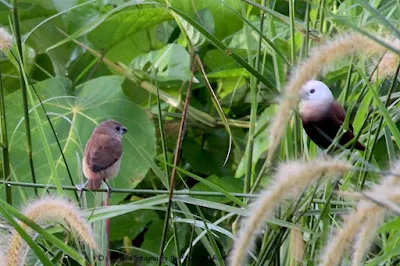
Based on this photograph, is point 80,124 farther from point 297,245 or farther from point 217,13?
point 297,245

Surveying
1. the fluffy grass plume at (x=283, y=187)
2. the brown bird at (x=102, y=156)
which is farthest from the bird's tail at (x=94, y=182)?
Answer: the fluffy grass plume at (x=283, y=187)

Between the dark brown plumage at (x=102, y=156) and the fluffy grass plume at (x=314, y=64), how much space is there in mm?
730

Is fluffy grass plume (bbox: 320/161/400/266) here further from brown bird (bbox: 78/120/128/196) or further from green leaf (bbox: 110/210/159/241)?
green leaf (bbox: 110/210/159/241)

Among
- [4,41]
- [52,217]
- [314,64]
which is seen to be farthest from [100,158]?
[314,64]

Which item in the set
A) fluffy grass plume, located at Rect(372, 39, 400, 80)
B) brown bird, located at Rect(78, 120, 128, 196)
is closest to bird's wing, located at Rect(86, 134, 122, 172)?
brown bird, located at Rect(78, 120, 128, 196)

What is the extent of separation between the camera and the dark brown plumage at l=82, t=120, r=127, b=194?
142cm

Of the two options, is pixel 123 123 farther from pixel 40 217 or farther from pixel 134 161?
pixel 40 217

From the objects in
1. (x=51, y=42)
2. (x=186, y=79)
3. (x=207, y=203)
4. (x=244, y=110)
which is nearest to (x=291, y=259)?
(x=207, y=203)

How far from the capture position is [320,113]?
3.86 ft

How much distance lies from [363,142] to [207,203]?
0.34 meters

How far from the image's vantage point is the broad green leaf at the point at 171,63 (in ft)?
5.75

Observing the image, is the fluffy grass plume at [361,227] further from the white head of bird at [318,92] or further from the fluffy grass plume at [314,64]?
the white head of bird at [318,92]

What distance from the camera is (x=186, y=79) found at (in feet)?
5.67

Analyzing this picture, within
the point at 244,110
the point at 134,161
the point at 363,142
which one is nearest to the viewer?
the point at 363,142
